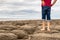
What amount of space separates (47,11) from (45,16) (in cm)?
22

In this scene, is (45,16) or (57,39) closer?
(57,39)

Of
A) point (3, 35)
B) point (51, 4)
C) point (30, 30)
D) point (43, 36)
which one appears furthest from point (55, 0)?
point (30, 30)

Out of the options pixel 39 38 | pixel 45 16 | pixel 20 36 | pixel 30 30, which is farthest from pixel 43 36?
pixel 30 30

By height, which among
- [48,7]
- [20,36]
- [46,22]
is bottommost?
[20,36]

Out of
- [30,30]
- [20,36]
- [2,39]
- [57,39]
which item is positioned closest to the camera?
[57,39]

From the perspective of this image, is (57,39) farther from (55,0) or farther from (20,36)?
(20,36)

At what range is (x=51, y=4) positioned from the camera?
908cm

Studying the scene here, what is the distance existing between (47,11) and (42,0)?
0.46 meters

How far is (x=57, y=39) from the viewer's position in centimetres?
783

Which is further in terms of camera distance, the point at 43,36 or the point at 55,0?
the point at 55,0

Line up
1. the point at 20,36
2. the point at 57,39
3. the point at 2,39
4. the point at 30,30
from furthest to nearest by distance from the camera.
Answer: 1. the point at 30,30
2. the point at 20,36
3. the point at 2,39
4. the point at 57,39

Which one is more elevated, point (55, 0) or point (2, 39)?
point (55, 0)

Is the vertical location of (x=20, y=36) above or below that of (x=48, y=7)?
below

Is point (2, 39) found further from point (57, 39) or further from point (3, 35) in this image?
point (57, 39)
